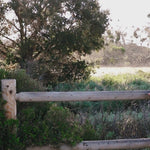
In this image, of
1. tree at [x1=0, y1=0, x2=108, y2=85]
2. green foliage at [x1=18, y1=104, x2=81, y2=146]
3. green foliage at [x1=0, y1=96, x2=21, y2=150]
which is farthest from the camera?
tree at [x1=0, y1=0, x2=108, y2=85]

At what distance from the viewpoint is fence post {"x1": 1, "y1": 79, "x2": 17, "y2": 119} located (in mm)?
A: 3152

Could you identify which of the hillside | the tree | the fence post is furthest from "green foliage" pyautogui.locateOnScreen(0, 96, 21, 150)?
the hillside

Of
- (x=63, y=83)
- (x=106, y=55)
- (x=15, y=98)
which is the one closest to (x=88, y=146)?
(x=15, y=98)

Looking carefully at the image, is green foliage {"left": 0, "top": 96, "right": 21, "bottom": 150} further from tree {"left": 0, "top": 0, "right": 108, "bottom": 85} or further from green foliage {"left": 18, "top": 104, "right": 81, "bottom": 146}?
tree {"left": 0, "top": 0, "right": 108, "bottom": 85}

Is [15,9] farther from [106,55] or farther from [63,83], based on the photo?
[106,55]

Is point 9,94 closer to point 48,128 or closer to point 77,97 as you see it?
point 48,128

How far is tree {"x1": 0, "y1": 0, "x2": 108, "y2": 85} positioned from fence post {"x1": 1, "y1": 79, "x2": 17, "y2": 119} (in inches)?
251

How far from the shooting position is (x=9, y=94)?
316 cm

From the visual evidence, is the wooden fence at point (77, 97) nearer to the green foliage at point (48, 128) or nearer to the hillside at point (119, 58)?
the green foliage at point (48, 128)

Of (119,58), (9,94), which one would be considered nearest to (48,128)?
(9,94)

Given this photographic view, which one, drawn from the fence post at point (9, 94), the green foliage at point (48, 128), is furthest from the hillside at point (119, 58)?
the fence post at point (9, 94)

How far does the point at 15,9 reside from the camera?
9.76m

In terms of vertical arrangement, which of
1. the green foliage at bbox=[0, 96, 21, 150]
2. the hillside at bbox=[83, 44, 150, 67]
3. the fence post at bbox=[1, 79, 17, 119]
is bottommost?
the green foliage at bbox=[0, 96, 21, 150]

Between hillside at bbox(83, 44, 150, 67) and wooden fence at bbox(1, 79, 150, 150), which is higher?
hillside at bbox(83, 44, 150, 67)
